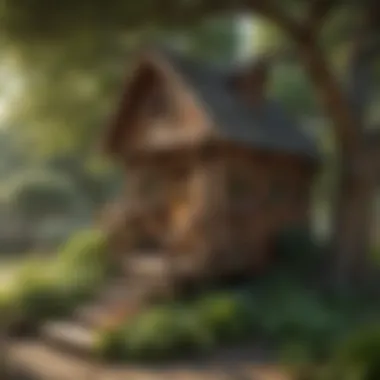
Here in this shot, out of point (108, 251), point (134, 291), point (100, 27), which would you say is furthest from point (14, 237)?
point (100, 27)

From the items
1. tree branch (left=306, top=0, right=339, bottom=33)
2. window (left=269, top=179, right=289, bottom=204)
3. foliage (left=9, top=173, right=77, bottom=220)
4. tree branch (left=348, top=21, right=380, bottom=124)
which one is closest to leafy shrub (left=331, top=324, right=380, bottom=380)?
tree branch (left=306, top=0, right=339, bottom=33)

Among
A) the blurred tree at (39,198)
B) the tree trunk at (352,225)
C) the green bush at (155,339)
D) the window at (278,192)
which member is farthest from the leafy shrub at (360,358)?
the blurred tree at (39,198)

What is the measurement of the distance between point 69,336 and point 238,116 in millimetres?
3873

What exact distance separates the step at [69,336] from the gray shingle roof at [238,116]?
3095 millimetres

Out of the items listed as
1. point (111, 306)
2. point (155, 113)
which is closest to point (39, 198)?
point (155, 113)

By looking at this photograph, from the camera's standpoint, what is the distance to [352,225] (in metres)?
8.95

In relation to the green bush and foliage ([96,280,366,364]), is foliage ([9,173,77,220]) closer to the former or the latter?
foliage ([96,280,366,364])

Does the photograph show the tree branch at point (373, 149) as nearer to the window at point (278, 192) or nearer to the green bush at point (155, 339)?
the window at point (278, 192)

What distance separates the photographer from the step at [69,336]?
23.6ft

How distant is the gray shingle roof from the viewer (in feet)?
29.0

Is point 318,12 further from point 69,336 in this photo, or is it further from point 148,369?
point 69,336

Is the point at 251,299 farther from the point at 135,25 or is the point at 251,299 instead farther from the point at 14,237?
the point at 14,237

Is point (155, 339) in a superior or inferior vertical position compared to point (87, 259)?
inferior

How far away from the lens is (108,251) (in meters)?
9.66
